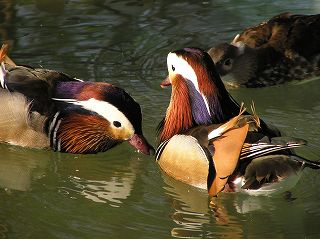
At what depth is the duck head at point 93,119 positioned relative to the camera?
5395mm

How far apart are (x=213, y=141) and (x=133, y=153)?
0.89 metres

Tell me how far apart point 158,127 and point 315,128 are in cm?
100

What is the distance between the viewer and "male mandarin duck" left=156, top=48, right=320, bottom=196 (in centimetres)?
467

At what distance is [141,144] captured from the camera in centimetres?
539

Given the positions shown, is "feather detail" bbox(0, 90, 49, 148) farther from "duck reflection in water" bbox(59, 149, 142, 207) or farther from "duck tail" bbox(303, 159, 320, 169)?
"duck tail" bbox(303, 159, 320, 169)

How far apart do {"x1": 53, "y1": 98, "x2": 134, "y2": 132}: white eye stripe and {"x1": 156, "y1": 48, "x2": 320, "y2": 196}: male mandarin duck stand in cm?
24

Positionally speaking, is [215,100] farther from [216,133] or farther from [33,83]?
[33,83]

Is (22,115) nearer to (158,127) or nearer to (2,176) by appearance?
(2,176)

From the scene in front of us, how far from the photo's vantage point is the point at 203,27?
746cm

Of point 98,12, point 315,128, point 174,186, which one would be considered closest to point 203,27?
point 98,12

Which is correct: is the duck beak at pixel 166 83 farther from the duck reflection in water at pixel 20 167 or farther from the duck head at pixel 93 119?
the duck reflection in water at pixel 20 167

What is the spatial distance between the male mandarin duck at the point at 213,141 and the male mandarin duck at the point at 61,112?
0.26 metres

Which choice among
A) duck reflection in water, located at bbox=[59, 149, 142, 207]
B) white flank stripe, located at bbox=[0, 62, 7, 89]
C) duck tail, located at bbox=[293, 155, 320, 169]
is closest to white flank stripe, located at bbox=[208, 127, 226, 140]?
duck tail, located at bbox=[293, 155, 320, 169]

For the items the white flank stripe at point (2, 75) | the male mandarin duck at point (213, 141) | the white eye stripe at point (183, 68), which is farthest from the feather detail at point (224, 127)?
the white flank stripe at point (2, 75)
